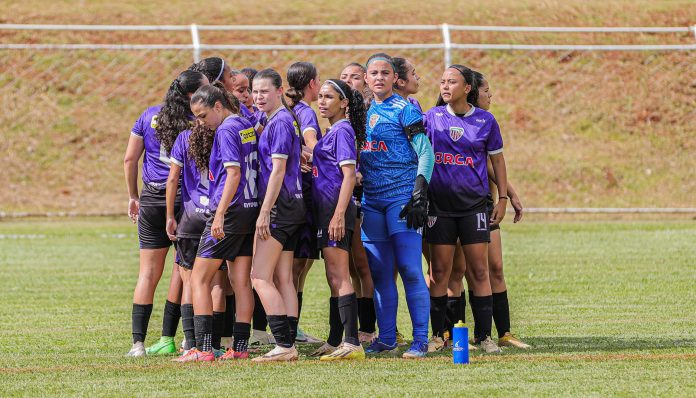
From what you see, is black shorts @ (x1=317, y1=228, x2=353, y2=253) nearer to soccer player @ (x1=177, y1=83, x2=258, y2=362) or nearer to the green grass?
soccer player @ (x1=177, y1=83, x2=258, y2=362)

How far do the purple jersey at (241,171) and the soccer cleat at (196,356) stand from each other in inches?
34.0

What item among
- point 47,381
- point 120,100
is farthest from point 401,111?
point 120,100

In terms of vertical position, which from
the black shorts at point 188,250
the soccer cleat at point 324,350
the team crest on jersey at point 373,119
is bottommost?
the soccer cleat at point 324,350

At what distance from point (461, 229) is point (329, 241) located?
1051mm

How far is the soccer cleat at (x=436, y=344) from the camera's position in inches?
348

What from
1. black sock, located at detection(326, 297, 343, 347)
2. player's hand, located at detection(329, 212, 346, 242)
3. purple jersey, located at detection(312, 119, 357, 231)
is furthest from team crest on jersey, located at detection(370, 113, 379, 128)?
black sock, located at detection(326, 297, 343, 347)

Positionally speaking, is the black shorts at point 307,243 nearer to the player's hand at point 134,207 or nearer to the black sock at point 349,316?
the black sock at point 349,316

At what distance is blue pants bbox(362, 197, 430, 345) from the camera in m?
8.47

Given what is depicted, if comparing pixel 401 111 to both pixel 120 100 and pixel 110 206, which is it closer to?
pixel 110 206

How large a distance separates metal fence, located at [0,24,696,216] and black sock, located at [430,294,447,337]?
48.3ft

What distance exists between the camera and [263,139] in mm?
8375

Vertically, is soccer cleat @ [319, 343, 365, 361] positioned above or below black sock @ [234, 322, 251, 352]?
below

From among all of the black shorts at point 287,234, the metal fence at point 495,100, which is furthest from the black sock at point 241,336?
the metal fence at point 495,100

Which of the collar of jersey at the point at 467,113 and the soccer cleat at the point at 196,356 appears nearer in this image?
the soccer cleat at the point at 196,356
